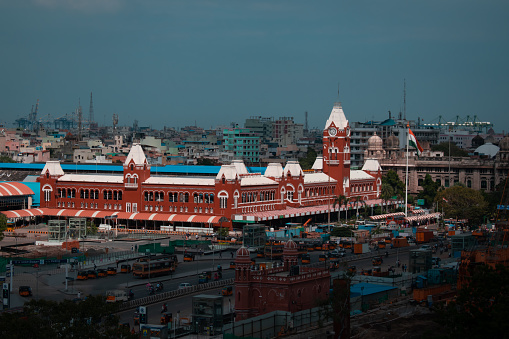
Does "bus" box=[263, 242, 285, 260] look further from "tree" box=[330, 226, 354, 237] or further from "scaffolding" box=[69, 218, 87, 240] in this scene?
"scaffolding" box=[69, 218, 87, 240]

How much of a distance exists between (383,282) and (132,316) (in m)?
23.6

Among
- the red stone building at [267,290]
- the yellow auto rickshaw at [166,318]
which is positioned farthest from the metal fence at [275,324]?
the yellow auto rickshaw at [166,318]

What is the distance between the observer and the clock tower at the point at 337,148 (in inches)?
5733

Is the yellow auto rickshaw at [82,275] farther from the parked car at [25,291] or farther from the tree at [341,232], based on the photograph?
the tree at [341,232]

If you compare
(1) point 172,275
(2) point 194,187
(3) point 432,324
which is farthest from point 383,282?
(2) point 194,187

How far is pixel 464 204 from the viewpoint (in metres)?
136

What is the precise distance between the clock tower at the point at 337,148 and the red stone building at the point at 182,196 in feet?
13.4

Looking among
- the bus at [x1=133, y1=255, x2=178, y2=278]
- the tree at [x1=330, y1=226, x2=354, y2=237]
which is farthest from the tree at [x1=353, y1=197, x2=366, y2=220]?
the bus at [x1=133, y1=255, x2=178, y2=278]

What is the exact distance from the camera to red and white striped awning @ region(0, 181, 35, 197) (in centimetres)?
12862

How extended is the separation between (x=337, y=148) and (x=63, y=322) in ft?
317

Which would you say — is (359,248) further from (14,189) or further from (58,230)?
(14,189)

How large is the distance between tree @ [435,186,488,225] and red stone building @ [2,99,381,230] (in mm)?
18833

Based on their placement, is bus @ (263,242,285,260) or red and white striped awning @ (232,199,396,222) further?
red and white striped awning @ (232,199,396,222)

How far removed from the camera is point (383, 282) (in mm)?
78688
